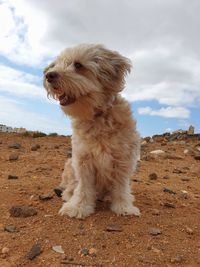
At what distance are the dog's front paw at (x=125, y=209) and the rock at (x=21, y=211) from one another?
1041 millimetres

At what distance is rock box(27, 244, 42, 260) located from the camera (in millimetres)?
4668

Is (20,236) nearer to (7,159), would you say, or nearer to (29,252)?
(29,252)

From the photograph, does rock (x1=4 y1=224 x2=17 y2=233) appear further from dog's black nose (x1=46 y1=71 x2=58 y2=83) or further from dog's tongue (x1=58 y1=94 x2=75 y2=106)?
dog's black nose (x1=46 y1=71 x2=58 y2=83)

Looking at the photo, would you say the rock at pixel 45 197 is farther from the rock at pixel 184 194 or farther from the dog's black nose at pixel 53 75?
the rock at pixel 184 194

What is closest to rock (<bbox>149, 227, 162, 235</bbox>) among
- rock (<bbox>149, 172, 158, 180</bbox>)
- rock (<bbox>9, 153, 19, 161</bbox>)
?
rock (<bbox>149, 172, 158, 180</bbox>)

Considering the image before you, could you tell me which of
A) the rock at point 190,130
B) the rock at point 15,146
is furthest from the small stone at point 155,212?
the rock at point 190,130

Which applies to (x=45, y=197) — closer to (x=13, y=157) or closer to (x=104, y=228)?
(x=104, y=228)

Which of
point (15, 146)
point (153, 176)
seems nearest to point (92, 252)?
A: point (153, 176)

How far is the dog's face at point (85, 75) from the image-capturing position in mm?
5668

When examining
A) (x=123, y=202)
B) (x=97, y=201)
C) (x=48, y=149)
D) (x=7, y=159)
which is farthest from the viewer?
(x=48, y=149)

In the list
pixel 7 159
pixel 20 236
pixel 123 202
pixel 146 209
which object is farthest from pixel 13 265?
pixel 7 159

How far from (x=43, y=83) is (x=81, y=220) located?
6.16ft

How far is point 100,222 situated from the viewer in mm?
5660

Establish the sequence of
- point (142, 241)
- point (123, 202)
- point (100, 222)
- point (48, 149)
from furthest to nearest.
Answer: point (48, 149)
point (123, 202)
point (100, 222)
point (142, 241)
